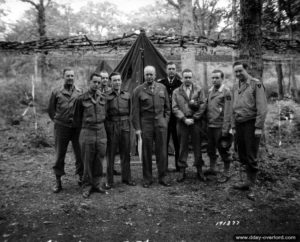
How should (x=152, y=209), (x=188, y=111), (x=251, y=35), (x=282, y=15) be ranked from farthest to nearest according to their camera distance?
1. (x=282, y=15)
2. (x=251, y=35)
3. (x=188, y=111)
4. (x=152, y=209)

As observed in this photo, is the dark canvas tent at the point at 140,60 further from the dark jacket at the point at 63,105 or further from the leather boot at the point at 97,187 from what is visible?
the leather boot at the point at 97,187

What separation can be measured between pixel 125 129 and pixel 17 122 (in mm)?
7713

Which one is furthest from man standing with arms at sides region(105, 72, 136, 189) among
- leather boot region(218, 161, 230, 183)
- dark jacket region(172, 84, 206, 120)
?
leather boot region(218, 161, 230, 183)

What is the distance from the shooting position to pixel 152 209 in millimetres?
3619

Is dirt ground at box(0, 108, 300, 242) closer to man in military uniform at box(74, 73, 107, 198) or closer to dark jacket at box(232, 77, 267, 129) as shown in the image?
man in military uniform at box(74, 73, 107, 198)

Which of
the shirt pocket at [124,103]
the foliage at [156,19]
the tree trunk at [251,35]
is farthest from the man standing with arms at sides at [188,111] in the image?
the foliage at [156,19]

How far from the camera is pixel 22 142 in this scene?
8.09 meters

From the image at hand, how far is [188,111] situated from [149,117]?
2.17 ft

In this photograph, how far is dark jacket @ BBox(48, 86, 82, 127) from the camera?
4.21 meters

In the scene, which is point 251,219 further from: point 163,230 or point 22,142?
point 22,142

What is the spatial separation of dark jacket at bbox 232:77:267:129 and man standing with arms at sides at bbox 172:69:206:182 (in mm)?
672

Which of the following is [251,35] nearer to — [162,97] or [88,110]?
[162,97]

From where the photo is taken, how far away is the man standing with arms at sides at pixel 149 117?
4422 millimetres

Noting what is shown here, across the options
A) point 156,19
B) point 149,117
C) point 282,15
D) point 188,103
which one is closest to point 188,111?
point 188,103
